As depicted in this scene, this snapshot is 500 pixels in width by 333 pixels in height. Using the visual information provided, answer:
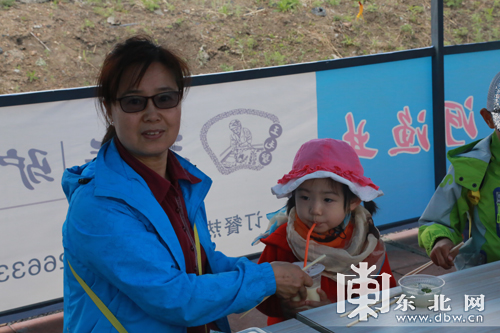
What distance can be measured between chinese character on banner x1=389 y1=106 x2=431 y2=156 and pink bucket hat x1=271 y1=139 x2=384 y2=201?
2.08 meters

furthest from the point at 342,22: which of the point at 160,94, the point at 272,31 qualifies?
the point at 160,94

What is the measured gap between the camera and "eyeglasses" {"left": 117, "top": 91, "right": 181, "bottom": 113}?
1524mm

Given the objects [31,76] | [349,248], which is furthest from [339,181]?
[31,76]

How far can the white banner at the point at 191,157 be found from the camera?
294cm

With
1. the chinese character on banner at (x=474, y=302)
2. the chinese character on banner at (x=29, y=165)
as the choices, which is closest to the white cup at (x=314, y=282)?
the chinese character on banner at (x=474, y=302)

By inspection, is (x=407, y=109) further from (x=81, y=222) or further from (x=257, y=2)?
(x=257, y=2)

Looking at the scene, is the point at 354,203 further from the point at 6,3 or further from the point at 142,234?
the point at 6,3

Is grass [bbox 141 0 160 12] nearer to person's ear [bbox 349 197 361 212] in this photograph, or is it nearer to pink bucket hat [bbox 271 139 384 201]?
pink bucket hat [bbox 271 139 384 201]

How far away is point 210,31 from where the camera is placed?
713 centimetres

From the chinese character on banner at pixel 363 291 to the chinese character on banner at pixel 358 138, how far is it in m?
2.01

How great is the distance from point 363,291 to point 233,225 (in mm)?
1871

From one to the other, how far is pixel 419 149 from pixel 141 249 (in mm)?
3247

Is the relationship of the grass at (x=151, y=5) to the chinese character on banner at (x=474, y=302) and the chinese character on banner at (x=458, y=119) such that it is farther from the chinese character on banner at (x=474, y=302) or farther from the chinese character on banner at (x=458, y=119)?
the chinese character on banner at (x=474, y=302)


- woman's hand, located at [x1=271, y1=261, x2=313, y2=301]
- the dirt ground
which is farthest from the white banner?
the dirt ground
